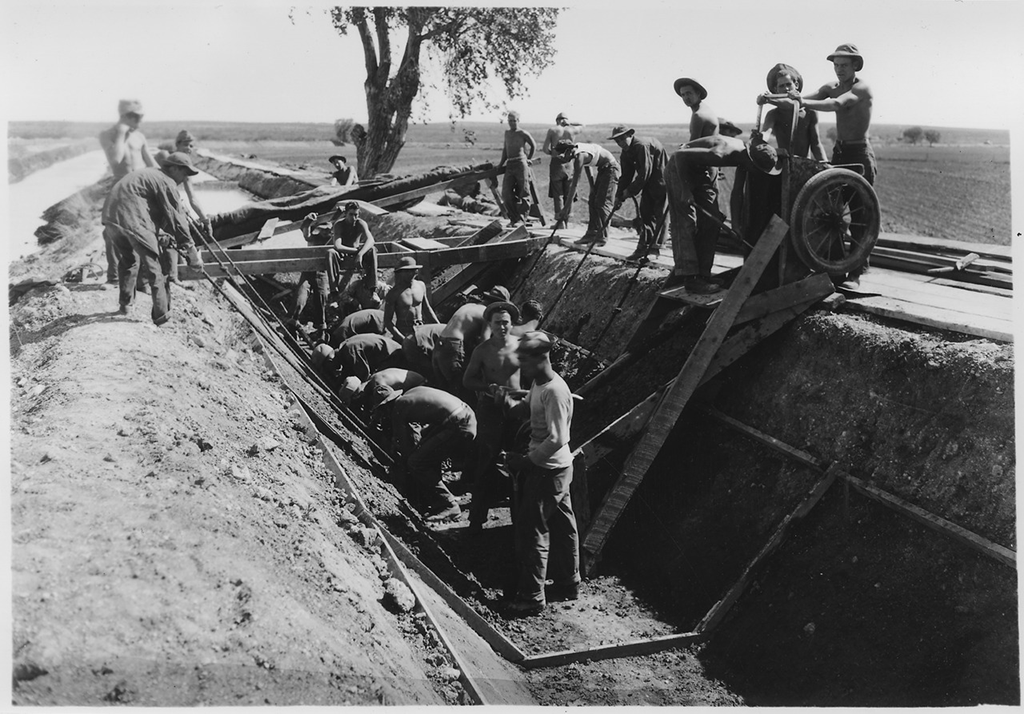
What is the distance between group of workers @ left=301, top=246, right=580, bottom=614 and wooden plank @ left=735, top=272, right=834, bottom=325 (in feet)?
5.24

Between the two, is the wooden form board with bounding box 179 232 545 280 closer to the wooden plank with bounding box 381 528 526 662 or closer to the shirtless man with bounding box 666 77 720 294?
the shirtless man with bounding box 666 77 720 294

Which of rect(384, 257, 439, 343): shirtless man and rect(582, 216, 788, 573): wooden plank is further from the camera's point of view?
rect(384, 257, 439, 343): shirtless man

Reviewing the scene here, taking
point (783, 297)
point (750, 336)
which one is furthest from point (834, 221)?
point (750, 336)

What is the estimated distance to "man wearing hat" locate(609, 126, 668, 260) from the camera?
9219mm

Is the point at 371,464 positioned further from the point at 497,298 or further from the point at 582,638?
the point at 582,638

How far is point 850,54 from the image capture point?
6.74 metres

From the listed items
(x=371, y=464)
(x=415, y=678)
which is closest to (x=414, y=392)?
(x=371, y=464)

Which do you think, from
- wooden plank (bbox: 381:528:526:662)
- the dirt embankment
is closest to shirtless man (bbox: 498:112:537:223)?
the dirt embankment

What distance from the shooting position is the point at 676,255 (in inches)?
292

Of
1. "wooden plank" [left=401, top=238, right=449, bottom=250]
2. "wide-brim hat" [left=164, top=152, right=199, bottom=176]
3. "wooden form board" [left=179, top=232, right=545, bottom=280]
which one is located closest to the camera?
"wide-brim hat" [left=164, top=152, right=199, bottom=176]

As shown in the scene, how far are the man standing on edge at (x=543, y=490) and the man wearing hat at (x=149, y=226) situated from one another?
12.9 feet

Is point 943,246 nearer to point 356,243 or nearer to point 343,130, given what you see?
point 356,243

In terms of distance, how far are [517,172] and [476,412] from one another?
24.7 feet

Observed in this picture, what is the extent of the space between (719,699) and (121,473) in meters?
3.78
